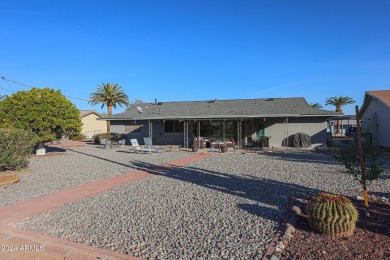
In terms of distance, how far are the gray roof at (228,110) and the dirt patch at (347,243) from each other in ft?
50.6

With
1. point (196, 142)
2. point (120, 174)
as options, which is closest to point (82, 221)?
point (120, 174)

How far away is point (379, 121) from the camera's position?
20047 millimetres

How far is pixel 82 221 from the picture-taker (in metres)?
5.45

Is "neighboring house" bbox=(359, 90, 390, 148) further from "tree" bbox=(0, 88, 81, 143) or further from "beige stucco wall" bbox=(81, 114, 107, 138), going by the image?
"beige stucco wall" bbox=(81, 114, 107, 138)

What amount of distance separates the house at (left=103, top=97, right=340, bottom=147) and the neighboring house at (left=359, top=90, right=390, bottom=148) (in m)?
3.13

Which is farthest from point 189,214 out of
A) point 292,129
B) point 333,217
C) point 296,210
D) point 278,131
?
point 278,131

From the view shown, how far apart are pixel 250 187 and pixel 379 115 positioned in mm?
16951

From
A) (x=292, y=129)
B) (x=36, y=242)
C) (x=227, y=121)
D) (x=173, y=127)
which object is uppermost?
(x=227, y=121)

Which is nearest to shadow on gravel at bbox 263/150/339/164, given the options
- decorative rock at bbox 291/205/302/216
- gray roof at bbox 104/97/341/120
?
gray roof at bbox 104/97/341/120

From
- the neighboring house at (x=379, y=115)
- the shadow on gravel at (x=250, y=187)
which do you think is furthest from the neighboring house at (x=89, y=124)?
the neighboring house at (x=379, y=115)

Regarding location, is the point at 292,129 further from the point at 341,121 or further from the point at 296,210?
the point at 341,121

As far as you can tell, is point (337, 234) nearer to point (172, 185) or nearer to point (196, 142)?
point (172, 185)

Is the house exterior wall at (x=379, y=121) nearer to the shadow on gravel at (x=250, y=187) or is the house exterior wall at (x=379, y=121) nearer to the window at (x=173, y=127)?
the shadow on gravel at (x=250, y=187)

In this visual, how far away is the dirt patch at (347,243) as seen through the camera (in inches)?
150
